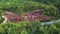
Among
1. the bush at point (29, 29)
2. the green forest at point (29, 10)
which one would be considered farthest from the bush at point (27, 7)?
the bush at point (29, 29)

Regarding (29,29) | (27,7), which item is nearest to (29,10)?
(27,7)

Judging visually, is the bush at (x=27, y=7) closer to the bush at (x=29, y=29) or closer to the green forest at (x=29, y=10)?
the green forest at (x=29, y=10)

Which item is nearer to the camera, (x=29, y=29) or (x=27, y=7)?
(x=29, y=29)

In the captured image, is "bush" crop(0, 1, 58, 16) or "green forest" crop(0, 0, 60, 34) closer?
"green forest" crop(0, 0, 60, 34)

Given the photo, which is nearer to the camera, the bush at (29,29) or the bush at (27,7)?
the bush at (29,29)

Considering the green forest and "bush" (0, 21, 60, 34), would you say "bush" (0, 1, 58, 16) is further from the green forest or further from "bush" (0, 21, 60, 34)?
"bush" (0, 21, 60, 34)

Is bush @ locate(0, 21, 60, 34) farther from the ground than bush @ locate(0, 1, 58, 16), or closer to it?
farther from the ground

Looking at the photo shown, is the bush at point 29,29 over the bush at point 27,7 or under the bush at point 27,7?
over

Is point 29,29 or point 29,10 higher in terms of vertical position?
point 29,29

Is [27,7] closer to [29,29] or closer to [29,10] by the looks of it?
[29,10]


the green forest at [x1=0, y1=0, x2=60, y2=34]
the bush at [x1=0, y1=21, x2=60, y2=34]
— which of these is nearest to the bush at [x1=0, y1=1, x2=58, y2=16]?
the green forest at [x1=0, y1=0, x2=60, y2=34]
